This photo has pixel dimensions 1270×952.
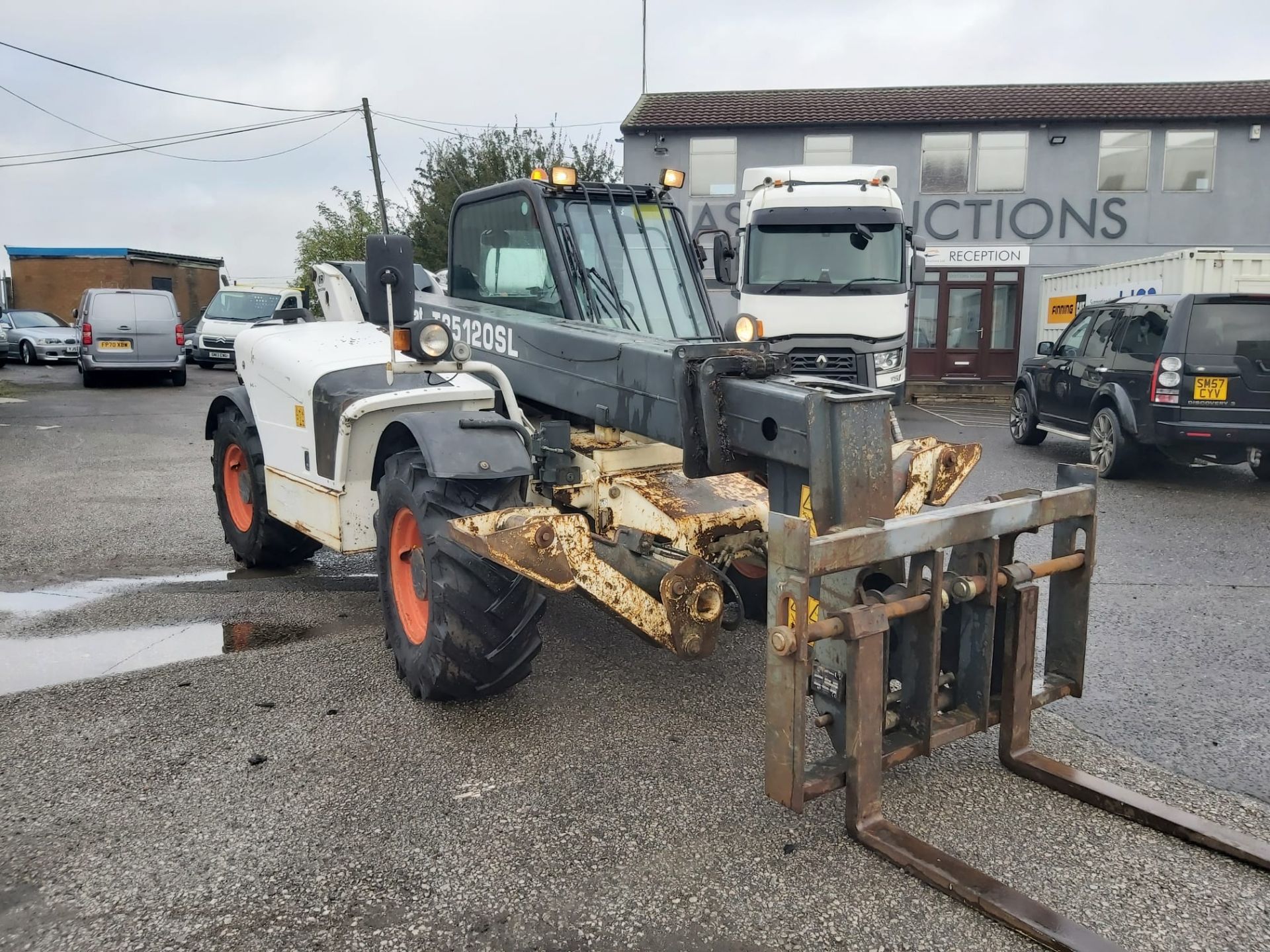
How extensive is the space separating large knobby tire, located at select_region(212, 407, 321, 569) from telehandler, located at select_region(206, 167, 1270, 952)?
45 centimetres

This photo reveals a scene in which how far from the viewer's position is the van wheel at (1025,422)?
1308cm

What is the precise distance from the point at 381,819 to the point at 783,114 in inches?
946

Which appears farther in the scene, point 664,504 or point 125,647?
point 125,647

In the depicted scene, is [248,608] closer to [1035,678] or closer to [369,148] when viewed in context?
[1035,678]

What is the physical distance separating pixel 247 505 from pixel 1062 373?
A: 9112mm

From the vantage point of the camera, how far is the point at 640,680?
4770 mm

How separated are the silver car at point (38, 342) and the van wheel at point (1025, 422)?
22.6 meters

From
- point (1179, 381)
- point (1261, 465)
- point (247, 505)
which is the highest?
point (1179, 381)

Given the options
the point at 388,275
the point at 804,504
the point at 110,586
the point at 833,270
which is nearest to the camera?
the point at 804,504

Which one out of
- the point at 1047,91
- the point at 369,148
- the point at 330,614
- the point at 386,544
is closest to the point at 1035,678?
the point at 386,544

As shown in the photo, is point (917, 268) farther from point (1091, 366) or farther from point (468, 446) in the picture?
point (468, 446)

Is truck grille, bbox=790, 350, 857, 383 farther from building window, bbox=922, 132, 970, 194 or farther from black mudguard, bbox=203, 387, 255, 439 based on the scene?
building window, bbox=922, 132, 970, 194

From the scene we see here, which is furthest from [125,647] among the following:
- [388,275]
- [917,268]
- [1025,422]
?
[1025,422]

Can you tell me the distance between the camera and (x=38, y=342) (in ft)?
84.2
